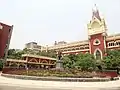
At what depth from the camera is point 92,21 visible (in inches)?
2148

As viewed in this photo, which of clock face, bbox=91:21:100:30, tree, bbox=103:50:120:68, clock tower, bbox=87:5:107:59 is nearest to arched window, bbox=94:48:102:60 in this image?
clock tower, bbox=87:5:107:59

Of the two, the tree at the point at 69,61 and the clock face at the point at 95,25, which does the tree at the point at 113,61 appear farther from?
the clock face at the point at 95,25

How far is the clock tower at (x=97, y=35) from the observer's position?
4994 cm

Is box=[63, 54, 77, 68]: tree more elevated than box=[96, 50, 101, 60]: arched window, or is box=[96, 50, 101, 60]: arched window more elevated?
box=[96, 50, 101, 60]: arched window

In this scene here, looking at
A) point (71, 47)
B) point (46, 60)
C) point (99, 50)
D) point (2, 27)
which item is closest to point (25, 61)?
point (46, 60)

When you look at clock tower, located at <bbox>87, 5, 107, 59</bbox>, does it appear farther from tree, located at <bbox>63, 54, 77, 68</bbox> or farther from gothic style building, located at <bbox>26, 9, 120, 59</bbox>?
tree, located at <bbox>63, 54, 77, 68</bbox>

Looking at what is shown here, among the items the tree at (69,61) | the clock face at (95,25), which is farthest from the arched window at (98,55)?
the clock face at (95,25)

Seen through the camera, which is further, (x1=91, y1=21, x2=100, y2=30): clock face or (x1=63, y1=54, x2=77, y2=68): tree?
(x1=91, y1=21, x2=100, y2=30): clock face

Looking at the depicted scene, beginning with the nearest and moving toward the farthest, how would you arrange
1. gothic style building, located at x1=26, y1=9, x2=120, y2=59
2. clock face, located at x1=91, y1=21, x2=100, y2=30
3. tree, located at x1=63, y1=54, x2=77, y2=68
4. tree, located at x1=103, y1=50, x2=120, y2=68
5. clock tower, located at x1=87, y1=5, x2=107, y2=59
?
tree, located at x1=103, y1=50, x2=120, y2=68, tree, located at x1=63, y1=54, x2=77, y2=68, gothic style building, located at x1=26, y1=9, x2=120, y2=59, clock tower, located at x1=87, y1=5, x2=107, y2=59, clock face, located at x1=91, y1=21, x2=100, y2=30

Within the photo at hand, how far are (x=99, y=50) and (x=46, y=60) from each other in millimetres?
17424

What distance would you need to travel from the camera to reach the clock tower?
49938 millimetres

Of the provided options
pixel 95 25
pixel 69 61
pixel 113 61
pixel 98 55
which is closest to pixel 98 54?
pixel 98 55

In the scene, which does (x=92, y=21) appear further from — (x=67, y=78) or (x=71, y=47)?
(x=67, y=78)

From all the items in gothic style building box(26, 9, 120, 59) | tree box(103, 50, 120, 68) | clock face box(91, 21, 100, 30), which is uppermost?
clock face box(91, 21, 100, 30)
